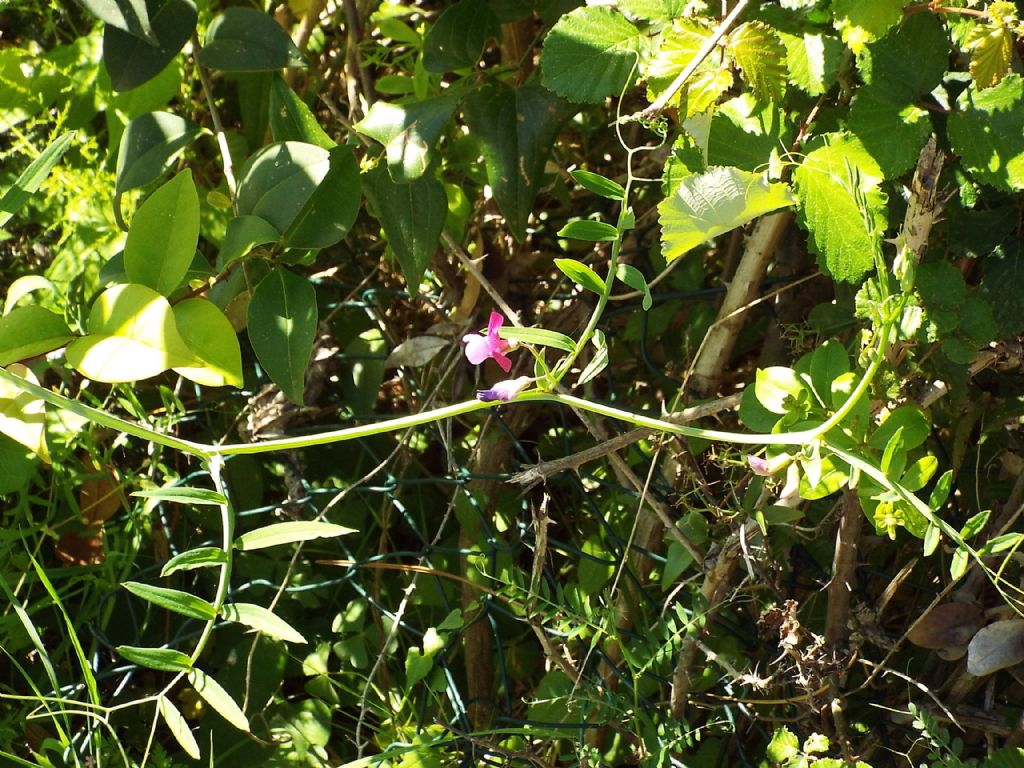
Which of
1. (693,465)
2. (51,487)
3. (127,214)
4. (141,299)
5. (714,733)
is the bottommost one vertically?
(714,733)

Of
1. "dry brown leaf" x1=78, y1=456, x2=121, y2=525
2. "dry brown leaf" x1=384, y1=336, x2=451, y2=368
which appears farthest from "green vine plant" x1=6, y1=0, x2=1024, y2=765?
"dry brown leaf" x1=78, y1=456, x2=121, y2=525

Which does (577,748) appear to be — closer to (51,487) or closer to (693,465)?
(693,465)

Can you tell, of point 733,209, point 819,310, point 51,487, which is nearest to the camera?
point 733,209

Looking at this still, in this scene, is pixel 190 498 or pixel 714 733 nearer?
pixel 190 498

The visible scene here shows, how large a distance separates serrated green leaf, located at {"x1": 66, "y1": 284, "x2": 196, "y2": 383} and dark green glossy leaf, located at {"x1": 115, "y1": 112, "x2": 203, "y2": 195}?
0.28 meters

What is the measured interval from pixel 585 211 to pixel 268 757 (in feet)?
2.61

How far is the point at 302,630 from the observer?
1275 mm

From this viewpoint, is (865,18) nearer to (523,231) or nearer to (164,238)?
(523,231)

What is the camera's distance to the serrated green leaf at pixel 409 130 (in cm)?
90

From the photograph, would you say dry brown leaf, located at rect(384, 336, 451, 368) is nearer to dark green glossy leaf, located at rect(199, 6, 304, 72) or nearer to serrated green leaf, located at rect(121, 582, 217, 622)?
dark green glossy leaf, located at rect(199, 6, 304, 72)

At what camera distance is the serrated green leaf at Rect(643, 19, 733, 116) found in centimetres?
74

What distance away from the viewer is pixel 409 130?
0.92m

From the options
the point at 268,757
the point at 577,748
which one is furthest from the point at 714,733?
the point at 268,757

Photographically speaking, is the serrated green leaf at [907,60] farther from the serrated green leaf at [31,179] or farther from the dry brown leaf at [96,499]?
the dry brown leaf at [96,499]
